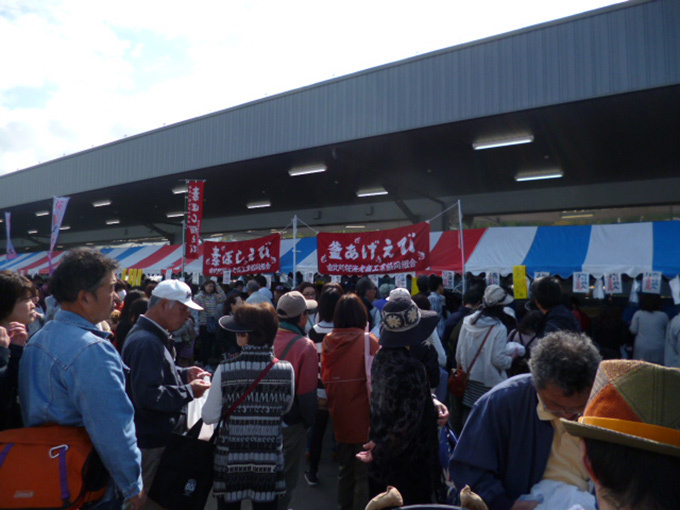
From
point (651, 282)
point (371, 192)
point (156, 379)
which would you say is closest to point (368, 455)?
point (156, 379)

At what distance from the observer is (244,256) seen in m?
9.88

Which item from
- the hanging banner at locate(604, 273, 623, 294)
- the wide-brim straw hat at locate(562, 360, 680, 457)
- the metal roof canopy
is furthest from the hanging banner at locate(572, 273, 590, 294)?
the wide-brim straw hat at locate(562, 360, 680, 457)

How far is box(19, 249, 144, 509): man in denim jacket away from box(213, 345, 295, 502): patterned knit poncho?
68 centimetres

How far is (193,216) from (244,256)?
267 cm

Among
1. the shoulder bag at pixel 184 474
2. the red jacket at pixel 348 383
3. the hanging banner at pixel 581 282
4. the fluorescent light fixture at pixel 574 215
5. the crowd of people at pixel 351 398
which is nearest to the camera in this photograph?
the crowd of people at pixel 351 398

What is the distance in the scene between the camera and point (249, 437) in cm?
263

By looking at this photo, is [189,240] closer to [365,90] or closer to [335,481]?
[365,90]

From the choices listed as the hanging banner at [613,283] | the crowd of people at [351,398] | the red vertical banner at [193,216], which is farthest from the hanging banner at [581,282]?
the red vertical banner at [193,216]

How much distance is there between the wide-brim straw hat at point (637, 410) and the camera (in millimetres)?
897

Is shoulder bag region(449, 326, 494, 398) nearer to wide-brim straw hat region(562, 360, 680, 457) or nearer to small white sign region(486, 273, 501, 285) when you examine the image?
wide-brim straw hat region(562, 360, 680, 457)

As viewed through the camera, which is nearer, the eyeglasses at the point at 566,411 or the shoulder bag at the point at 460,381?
the eyeglasses at the point at 566,411

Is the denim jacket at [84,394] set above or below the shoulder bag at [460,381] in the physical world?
above

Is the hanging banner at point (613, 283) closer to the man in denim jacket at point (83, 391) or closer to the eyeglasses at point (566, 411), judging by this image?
the eyeglasses at point (566, 411)

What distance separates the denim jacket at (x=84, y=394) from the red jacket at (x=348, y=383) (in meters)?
1.77
